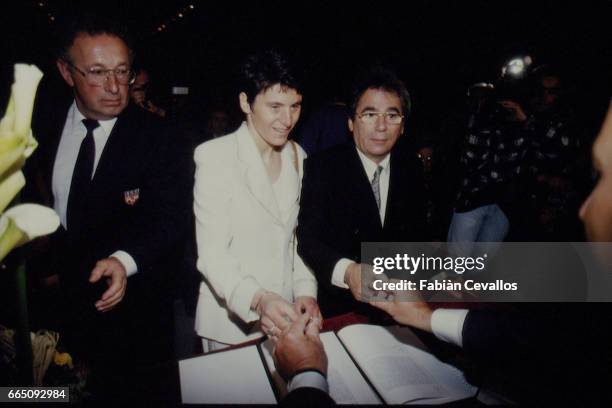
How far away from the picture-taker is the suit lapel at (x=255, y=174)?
1.66 meters

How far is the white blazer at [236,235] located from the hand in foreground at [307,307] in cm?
14

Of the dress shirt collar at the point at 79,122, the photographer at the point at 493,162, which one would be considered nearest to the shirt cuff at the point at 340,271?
the dress shirt collar at the point at 79,122

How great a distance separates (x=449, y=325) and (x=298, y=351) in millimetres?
517

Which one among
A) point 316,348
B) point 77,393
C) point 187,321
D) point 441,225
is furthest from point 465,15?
point 77,393

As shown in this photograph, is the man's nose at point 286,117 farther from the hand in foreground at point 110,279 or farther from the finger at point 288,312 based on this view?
the hand in foreground at point 110,279

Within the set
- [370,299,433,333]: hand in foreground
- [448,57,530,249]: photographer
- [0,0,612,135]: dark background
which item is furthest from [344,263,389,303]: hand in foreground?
[0,0,612,135]: dark background

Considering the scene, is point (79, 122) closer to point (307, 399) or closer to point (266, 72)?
point (266, 72)

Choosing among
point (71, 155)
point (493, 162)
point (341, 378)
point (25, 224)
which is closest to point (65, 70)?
point (71, 155)

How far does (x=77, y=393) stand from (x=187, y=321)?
99.4 inches

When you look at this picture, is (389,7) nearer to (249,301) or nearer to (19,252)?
(249,301)

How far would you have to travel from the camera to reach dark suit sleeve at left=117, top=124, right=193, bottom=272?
5.90ft

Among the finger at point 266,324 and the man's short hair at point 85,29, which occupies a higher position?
the man's short hair at point 85,29

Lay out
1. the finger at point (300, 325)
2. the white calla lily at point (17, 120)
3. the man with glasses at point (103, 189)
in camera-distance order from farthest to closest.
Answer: the man with glasses at point (103, 189) < the finger at point (300, 325) < the white calla lily at point (17, 120)

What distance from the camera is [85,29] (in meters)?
1.73
